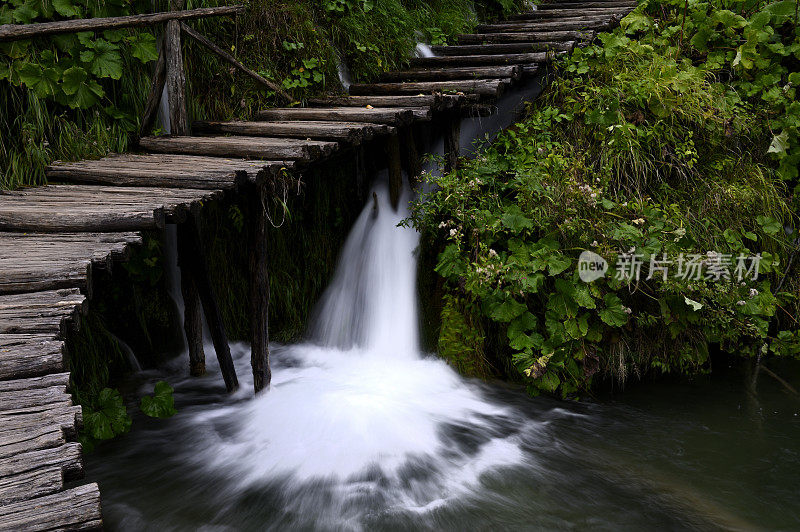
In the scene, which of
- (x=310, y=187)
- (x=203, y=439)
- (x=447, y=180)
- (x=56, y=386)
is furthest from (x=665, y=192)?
(x=56, y=386)

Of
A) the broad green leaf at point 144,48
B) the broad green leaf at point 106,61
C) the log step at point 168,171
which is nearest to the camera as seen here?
the log step at point 168,171

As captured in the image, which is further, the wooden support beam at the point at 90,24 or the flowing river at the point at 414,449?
the wooden support beam at the point at 90,24

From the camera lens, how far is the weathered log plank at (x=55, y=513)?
1.51m

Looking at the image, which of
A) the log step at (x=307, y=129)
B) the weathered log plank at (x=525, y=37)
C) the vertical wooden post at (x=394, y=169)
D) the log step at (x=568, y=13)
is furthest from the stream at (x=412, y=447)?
the log step at (x=568, y=13)

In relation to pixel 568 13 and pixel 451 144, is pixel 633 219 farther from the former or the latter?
pixel 568 13

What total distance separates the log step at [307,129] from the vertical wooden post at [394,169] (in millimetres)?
936

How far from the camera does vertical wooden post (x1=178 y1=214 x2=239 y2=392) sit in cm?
471

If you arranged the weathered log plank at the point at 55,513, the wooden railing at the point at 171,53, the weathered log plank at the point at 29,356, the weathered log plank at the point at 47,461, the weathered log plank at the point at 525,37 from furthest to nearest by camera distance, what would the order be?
the weathered log plank at the point at 525,37 < the wooden railing at the point at 171,53 < the weathered log plank at the point at 29,356 < the weathered log plank at the point at 47,461 < the weathered log plank at the point at 55,513

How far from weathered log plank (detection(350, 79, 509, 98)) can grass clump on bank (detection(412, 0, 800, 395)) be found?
550mm

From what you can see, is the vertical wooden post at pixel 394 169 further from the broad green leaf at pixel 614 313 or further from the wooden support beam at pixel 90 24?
the broad green leaf at pixel 614 313

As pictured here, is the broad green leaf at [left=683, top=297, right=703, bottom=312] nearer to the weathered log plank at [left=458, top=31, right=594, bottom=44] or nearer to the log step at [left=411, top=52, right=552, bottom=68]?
the log step at [left=411, top=52, right=552, bottom=68]

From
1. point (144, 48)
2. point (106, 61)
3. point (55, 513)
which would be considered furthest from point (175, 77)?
point (55, 513)

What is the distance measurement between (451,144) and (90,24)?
3.15 meters

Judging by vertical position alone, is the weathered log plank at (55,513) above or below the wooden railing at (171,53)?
below
